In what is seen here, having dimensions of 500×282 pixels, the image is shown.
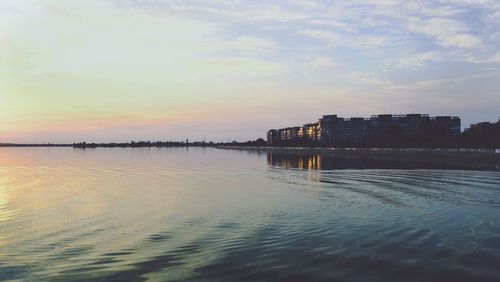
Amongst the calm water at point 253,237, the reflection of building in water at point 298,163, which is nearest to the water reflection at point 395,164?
the reflection of building in water at point 298,163

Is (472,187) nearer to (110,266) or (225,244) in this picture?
(225,244)

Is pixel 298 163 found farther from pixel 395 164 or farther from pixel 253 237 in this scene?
pixel 253 237

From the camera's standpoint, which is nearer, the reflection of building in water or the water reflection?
the water reflection

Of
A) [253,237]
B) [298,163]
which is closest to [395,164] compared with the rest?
[298,163]

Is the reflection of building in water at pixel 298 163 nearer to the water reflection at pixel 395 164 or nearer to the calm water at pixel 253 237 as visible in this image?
the water reflection at pixel 395 164

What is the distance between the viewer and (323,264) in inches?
579

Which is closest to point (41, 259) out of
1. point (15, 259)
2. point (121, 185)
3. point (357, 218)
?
point (15, 259)

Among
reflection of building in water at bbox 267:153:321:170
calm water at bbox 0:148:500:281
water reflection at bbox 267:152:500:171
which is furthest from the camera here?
reflection of building in water at bbox 267:153:321:170

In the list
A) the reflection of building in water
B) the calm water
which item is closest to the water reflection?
the reflection of building in water

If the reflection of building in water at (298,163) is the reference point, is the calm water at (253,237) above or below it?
below

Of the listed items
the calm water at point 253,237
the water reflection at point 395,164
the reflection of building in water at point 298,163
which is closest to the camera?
the calm water at point 253,237

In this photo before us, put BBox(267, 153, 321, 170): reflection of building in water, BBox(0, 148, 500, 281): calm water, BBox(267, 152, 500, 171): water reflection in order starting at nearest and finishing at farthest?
1. BBox(0, 148, 500, 281): calm water
2. BBox(267, 152, 500, 171): water reflection
3. BBox(267, 153, 321, 170): reflection of building in water

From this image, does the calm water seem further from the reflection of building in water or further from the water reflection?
the reflection of building in water

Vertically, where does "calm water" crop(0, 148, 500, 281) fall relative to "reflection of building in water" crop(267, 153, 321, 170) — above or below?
below
